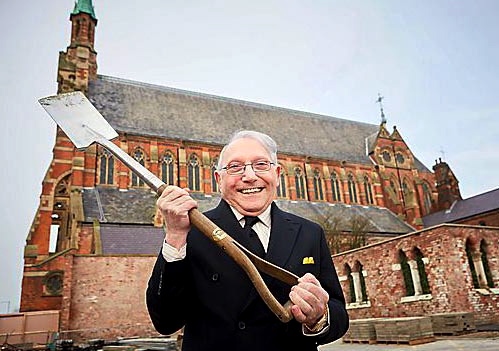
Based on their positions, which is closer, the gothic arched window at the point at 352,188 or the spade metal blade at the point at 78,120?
the spade metal blade at the point at 78,120

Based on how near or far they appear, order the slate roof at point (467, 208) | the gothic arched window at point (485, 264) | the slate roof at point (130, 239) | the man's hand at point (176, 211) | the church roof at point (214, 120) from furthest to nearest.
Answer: the slate roof at point (467, 208) → the church roof at point (214, 120) → the slate roof at point (130, 239) → the gothic arched window at point (485, 264) → the man's hand at point (176, 211)

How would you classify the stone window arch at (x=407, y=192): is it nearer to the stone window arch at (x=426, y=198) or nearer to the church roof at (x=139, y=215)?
the stone window arch at (x=426, y=198)

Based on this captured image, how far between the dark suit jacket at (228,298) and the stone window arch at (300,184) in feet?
100

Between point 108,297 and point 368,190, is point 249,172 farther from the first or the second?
point 368,190

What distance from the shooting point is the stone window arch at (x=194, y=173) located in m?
29.1

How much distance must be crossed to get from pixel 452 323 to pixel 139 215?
17.7m

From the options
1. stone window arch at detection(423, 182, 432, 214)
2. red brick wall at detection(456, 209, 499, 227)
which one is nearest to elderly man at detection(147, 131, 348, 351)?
red brick wall at detection(456, 209, 499, 227)

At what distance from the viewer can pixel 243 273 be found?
183cm

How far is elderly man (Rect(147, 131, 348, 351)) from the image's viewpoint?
1663mm

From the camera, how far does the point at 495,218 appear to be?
3022 cm

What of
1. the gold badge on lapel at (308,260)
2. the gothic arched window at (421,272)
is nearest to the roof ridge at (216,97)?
the gothic arched window at (421,272)

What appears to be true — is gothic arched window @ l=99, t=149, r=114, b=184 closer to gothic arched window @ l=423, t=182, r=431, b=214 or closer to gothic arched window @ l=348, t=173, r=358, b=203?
gothic arched window @ l=348, t=173, r=358, b=203

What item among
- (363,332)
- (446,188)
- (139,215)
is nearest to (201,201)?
(139,215)

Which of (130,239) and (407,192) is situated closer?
(130,239)
